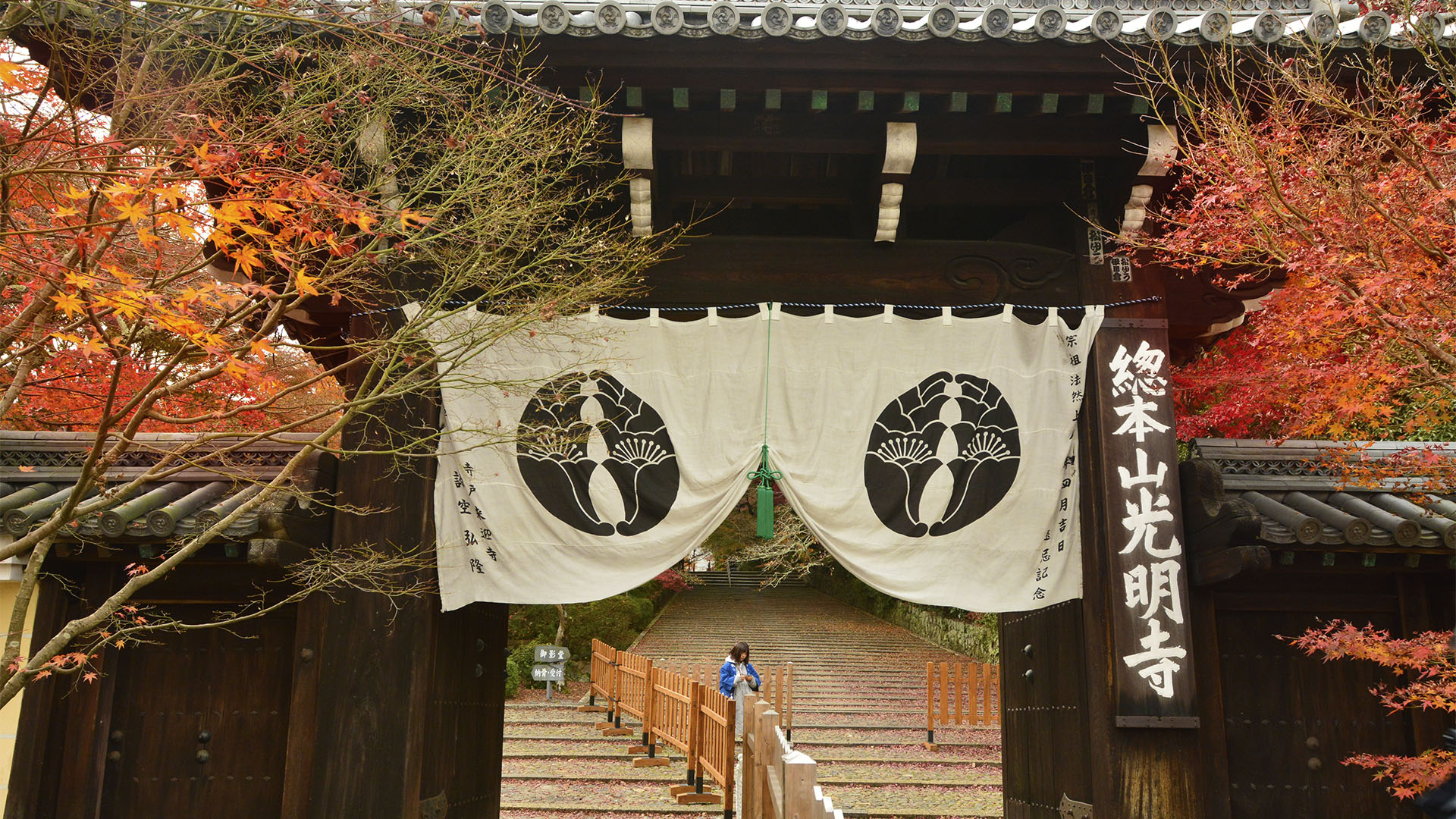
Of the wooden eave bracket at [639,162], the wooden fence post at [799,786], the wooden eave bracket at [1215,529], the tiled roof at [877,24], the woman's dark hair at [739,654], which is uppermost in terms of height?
the tiled roof at [877,24]

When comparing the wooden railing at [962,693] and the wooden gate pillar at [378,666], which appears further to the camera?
the wooden railing at [962,693]

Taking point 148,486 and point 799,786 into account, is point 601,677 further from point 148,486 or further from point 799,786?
point 799,786

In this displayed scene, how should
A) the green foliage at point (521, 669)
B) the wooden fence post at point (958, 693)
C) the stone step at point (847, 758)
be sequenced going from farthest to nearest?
the green foliage at point (521, 669) < the wooden fence post at point (958, 693) < the stone step at point (847, 758)

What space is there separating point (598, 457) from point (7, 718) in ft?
13.0

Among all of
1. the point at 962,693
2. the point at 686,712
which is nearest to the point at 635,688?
the point at 686,712

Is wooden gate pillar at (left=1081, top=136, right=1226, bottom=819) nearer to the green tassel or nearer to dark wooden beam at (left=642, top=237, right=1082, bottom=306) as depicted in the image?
dark wooden beam at (left=642, top=237, right=1082, bottom=306)

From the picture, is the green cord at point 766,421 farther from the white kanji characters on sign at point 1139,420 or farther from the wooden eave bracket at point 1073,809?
the wooden eave bracket at point 1073,809

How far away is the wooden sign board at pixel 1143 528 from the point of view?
5.64 meters

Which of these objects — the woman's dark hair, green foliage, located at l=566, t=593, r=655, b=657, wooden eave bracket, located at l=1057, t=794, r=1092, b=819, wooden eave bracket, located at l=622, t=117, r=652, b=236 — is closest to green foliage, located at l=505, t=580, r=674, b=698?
green foliage, located at l=566, t=593, r=655, b=657

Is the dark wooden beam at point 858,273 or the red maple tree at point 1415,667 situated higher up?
the dark wooden beam at point 858,273

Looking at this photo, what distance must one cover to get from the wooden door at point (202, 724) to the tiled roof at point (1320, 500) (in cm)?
598

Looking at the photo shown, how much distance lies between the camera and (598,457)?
6.14m

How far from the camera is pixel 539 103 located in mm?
5488

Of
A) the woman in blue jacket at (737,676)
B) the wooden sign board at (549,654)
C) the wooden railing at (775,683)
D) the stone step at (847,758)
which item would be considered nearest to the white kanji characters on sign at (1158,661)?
the woman in blue jacket at (737,676)
